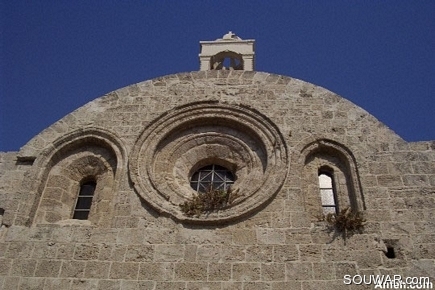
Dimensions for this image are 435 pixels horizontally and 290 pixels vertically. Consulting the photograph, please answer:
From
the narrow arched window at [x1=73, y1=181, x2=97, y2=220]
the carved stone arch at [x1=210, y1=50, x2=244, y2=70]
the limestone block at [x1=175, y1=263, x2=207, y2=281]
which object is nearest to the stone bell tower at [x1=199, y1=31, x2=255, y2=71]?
the carved stone arch at [x1=210, y1=50, x2=244, y2=70]

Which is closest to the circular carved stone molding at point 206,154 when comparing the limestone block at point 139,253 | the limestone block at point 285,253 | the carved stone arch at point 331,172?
the carved stone arch at point 331,172

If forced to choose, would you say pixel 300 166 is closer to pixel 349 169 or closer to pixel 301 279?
pixel 349 169

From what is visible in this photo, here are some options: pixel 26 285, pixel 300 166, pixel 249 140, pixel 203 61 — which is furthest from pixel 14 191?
pixel 203 61

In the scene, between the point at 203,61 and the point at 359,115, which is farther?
the point at 203,61

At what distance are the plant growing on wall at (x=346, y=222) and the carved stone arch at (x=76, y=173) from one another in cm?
341

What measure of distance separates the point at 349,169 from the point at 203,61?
509 centimetres

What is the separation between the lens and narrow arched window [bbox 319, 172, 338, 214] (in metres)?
7.16

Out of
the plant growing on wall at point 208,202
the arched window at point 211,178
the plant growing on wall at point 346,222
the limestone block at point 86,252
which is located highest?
the arched window at point 211,178

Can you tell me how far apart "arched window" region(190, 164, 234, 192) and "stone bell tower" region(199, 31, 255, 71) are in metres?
3.68

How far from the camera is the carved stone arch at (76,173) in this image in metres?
7.37

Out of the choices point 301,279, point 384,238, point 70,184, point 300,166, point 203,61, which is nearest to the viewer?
point 301,279

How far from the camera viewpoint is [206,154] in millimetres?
8203

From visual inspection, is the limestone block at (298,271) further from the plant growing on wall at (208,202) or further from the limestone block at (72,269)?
the limestone block at (72,269)

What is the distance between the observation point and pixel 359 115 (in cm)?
811
